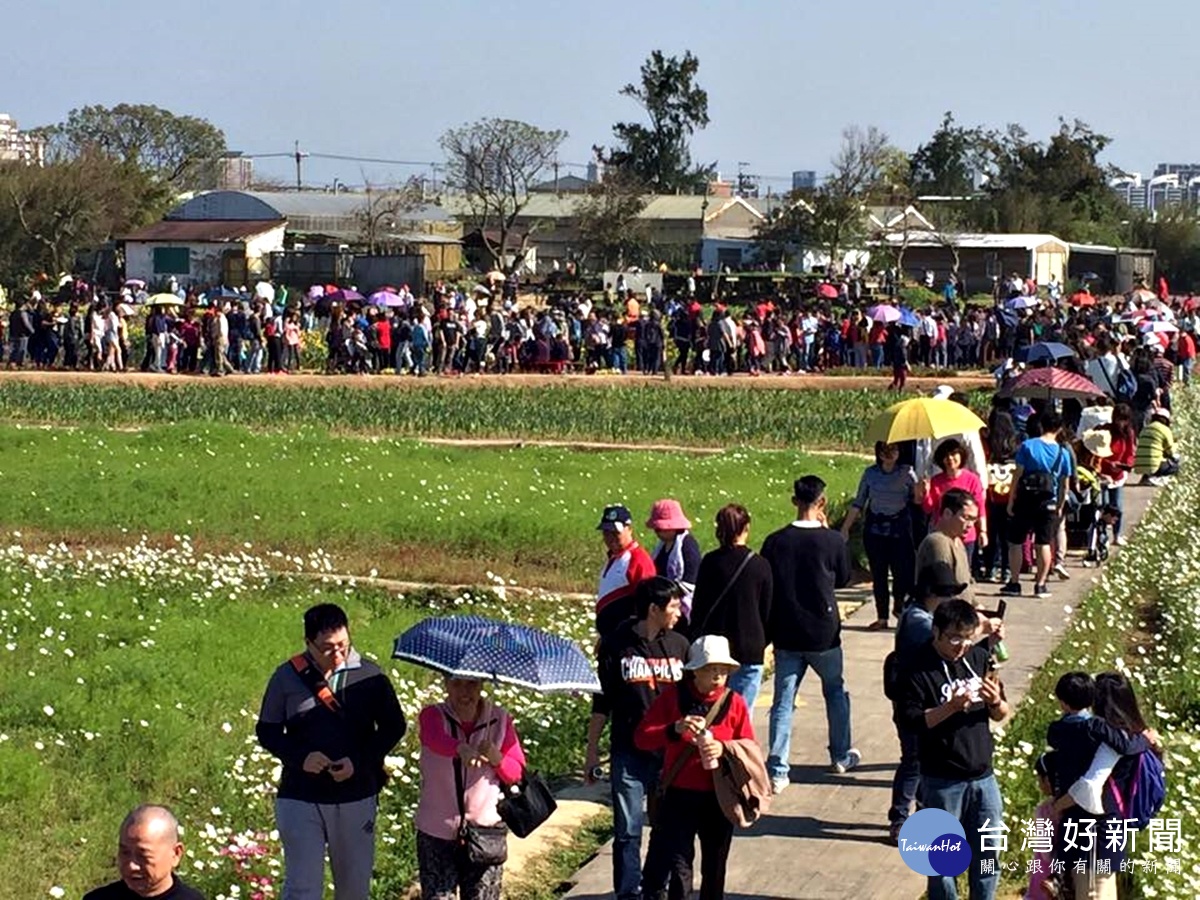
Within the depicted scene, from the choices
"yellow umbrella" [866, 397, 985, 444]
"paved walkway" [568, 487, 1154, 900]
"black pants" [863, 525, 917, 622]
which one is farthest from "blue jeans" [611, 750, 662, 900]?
"yellow umbrella" [866, 397, 985, 444]

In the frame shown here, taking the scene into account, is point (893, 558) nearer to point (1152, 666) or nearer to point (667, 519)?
point (1152, 666)

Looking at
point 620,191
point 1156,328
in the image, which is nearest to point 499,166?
point 620,191

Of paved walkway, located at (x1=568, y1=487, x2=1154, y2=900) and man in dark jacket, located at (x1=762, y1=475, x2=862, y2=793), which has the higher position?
man in dark jacket, located at (x1=762, y1=475, x2=862, y2=793)

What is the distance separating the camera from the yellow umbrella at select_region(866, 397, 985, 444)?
1427 cm

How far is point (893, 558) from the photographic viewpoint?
13945 mm

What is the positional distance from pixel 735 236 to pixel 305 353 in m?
46.6

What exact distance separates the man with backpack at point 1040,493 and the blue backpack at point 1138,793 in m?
7.79

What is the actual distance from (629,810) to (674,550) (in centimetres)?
199

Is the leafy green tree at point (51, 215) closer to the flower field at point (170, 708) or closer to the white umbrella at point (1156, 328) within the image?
the white umbrella at point (1156, 328)

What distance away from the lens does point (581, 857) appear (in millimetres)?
9914

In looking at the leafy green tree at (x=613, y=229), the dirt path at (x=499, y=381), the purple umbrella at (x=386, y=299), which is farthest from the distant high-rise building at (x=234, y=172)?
the dirt path at (x=499, y=381)

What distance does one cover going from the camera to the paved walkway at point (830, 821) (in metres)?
9.12

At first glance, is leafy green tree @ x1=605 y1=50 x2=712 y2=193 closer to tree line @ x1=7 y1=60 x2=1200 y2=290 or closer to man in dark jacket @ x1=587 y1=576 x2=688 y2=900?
tree line @ x1=7 y1=60 x2=1200 y2=290

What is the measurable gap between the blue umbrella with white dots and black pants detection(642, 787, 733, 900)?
604 mm
